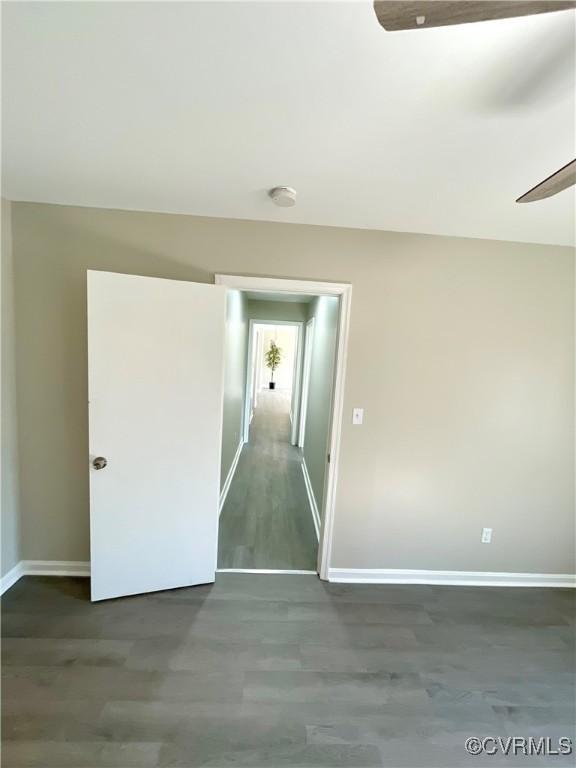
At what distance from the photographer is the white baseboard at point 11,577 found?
2014mm

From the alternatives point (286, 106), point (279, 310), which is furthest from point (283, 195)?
point (279, 310)

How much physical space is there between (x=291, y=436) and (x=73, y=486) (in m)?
4.08

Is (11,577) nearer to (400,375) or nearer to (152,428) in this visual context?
(152,428)

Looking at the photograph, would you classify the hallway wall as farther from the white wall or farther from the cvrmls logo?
the white wall

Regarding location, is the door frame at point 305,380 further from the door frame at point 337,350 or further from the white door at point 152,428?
the white door at point 152,428

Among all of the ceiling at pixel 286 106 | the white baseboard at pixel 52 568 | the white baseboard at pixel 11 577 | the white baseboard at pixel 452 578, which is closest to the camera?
the ceiling at pixel 286 106

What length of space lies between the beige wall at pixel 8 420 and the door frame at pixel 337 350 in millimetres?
1240

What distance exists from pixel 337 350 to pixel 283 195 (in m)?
0.98

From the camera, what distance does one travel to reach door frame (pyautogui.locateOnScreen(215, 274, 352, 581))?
2.06m

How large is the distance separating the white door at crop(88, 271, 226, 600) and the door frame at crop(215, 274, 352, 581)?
0.21 meters

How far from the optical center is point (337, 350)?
218 centimetres

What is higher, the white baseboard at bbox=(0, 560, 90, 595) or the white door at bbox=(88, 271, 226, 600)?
the white door at bbox=(88, 271, 226, 600)

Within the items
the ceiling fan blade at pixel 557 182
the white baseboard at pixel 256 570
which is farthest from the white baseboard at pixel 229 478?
the ceiling fan blade at pixel 557 182

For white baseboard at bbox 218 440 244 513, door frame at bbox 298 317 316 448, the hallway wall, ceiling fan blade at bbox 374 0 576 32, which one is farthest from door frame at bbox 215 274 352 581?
the hallway wall
